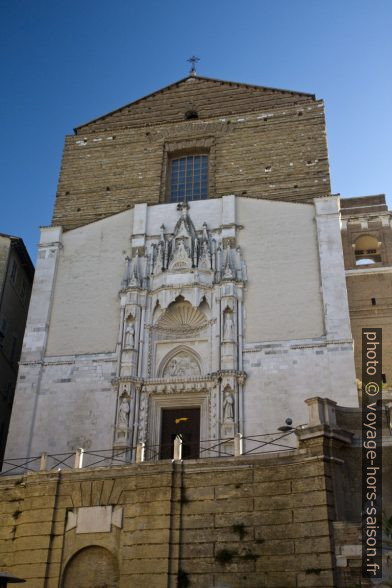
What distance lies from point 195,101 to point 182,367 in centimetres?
1301

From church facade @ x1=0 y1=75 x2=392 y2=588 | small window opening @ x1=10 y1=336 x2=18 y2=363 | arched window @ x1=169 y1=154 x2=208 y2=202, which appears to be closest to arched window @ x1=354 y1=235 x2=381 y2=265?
church facade @ x1=0 y1=75 x2=392 y2=588

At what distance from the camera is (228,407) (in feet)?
66.3

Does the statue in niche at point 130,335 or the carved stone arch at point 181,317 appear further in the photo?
the carved stone arch at point 181,317

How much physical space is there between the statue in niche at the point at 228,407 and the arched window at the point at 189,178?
9.16 m

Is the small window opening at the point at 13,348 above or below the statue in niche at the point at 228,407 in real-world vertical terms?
above

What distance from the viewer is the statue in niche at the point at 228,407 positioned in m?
20.0

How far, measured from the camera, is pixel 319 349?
20.9 m

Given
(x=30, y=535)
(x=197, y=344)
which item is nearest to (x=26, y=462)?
(x=30, y=535)

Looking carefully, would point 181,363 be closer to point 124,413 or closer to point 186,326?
point 186,326

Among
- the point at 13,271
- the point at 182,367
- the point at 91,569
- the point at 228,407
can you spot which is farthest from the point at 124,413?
the point at 13,271

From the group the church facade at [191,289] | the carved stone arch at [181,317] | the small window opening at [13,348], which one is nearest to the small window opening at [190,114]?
the church facade at [191,289]

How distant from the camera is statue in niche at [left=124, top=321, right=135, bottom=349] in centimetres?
2212

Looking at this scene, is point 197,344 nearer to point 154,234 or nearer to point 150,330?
point 150,330

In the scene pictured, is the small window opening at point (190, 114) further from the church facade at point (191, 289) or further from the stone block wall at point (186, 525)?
the stone block wall at point (186, 525)
